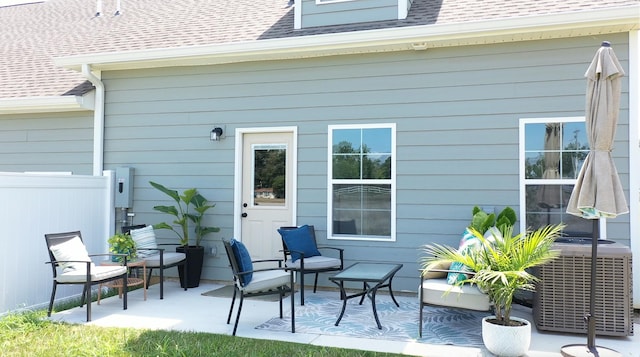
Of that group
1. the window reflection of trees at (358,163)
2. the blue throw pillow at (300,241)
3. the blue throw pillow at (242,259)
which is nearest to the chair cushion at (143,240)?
the blue throw pillow at (300,241)

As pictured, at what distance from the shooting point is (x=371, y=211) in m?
6.02

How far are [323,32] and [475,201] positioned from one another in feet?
9.57

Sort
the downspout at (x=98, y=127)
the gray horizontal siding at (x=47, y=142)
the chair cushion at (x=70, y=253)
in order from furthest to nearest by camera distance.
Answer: the gray horizontal siding at (x=47, y=142) → the downspout at (x=98, y=127) → the chair cushion at (x=70, y=253)

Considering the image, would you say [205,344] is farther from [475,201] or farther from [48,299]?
[475,201]

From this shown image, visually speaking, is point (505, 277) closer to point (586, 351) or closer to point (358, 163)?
point (586, 351)

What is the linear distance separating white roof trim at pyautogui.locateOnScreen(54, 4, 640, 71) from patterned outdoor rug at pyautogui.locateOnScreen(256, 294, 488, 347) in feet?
10.0

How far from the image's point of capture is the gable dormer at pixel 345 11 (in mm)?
6172

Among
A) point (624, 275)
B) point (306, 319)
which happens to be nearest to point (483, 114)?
point (624, 275)

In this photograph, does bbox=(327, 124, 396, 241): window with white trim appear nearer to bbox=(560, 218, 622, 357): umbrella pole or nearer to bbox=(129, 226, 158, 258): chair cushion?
bbox=(129, 226, 158, 258): chair cushion

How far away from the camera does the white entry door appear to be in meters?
6.45

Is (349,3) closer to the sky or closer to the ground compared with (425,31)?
closer to the sky

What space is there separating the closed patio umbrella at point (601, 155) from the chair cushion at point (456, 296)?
0.71 meters

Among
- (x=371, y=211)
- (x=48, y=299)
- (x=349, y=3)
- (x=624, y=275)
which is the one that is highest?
(x=349, y=3)

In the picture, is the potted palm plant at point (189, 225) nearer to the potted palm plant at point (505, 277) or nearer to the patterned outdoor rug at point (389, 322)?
the patterned outdoor rug at point (389, 322)
